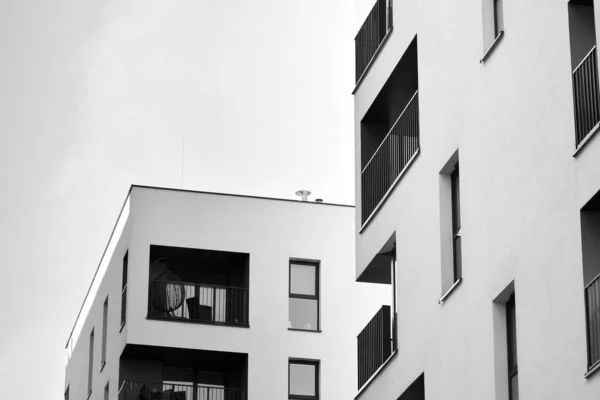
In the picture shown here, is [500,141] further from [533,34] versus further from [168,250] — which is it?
[168,250]

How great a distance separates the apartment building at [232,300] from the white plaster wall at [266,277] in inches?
1.1

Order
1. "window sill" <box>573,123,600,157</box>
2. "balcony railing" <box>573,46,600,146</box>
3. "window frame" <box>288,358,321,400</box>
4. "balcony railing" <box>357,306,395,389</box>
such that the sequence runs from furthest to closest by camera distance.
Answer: "window frame" <box>288,358,321,400</box> < "balcony railing" <box>357,306,395,389</box> < "balcony railing" <box>573,46,600,146</box> < "window sill" <box>573,123,600,157</box>

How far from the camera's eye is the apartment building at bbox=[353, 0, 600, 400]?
18.5 meters

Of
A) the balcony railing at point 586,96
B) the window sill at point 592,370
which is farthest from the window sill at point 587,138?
the window sill at point 592,370

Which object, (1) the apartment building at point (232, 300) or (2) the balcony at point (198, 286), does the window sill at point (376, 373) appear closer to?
(1) the apartment building at point (232, 300)

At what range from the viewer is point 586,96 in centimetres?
1867

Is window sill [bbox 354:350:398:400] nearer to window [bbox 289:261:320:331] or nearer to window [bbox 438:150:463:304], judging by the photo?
window [bbox 438:150:463:304]

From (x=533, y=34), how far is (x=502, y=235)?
284 cm

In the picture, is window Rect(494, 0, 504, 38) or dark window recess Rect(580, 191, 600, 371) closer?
dark window recess Rect(580, 191, 600, 371)

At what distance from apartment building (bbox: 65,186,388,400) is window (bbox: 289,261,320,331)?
3 cm

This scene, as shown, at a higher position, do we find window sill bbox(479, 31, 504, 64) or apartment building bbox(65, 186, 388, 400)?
apartment building bbox(65, 186, 388, 400)

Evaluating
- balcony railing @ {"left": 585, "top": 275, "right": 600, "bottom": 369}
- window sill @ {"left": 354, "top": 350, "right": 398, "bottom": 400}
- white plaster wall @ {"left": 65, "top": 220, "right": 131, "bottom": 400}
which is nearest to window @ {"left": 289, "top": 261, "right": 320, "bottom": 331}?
white plaster wall @ {"left": 65, "top": 220, "right": 131, "bottom": 400}

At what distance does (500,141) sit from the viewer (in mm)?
21062

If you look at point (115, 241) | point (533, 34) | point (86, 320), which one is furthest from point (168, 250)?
point (533, 34)
